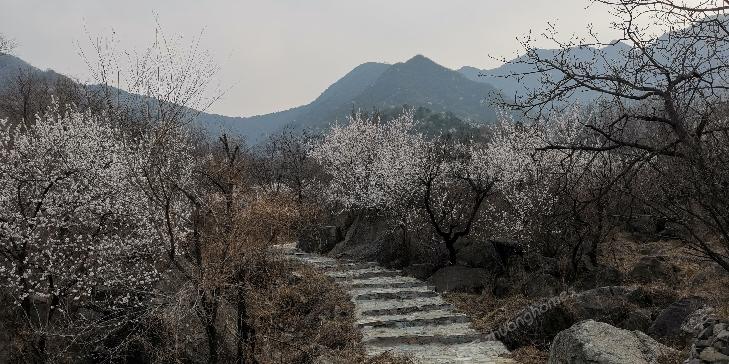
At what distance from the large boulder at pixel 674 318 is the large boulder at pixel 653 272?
352 centimetres

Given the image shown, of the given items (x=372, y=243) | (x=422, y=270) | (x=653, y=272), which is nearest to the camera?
(x=653, y=272)

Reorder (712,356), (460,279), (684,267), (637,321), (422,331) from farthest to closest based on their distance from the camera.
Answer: (460,279) → (684,267) → (422,331) → (637,321) → (712,356)

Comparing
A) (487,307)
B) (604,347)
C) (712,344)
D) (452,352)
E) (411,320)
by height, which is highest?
(712,344)

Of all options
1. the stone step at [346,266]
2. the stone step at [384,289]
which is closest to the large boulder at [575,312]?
the stone step at [384,289]

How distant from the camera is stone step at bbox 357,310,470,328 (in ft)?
39.3

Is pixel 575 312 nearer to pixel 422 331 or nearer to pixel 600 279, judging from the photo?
pixel 600 279

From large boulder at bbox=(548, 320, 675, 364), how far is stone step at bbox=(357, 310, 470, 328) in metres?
4.08

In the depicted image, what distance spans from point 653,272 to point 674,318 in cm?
436

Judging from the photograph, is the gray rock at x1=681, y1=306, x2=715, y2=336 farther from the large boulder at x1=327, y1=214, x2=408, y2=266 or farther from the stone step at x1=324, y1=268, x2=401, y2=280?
the large boulder at x1=327, y1=214, x2=408, y2=266

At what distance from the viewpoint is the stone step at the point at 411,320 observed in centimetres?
1198

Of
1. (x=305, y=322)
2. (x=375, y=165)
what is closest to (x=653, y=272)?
(x=305, y=322)

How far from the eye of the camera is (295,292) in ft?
47.9

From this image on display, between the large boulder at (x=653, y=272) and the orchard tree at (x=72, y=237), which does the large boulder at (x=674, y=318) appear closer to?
the large boulder at (x=653, y=272)

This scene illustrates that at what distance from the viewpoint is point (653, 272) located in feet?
41.5
